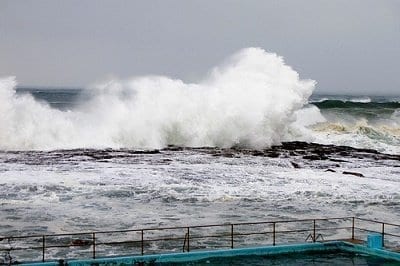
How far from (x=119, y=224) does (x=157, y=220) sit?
105 cm

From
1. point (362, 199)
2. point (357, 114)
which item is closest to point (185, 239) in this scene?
point (362, 199)

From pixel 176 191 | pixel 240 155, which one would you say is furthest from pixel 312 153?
pixel 176 191

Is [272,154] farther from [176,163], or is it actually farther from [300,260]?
[300,260]

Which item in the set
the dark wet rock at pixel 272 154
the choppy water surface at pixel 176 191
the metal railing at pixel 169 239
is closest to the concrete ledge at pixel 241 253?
the metal railing at pixel 169 239

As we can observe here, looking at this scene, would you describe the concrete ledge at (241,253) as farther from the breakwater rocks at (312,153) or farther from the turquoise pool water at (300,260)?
the breakwater rocks at (312,153)

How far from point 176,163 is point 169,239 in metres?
15.1

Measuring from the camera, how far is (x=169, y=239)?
14.9 metres

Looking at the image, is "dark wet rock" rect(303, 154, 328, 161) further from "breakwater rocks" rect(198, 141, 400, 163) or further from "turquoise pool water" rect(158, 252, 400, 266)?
"turquoise pool water" rect(158, 252, 400, 266)

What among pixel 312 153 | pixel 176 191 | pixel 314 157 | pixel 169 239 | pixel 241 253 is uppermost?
pixel 312 153

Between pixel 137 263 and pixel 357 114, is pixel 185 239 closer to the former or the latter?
pixel 137 263

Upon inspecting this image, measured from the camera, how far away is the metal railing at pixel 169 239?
14.1 m

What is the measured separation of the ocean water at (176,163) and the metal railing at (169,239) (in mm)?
979

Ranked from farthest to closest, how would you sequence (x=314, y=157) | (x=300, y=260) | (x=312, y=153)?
(x=312, y=153) → (x=314, y=157) → (x=300, y=260)

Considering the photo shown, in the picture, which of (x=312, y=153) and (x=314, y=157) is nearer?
(x=314, y=157)
